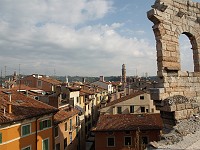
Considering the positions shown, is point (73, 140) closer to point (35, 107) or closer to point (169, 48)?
point (35, 107)

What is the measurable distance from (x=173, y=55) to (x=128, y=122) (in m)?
18.4

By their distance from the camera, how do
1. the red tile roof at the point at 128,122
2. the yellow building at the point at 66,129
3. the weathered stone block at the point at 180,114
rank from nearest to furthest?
the weathered stone block at the point at 180,114 → the yellow building at the point at 66,129 → the red tile roof at the point at 128,122

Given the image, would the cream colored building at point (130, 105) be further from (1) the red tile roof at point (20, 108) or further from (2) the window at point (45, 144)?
(2) the window at point (45, 144)

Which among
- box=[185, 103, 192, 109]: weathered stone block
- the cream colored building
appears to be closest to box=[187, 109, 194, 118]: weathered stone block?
box=[185, 103, 192, 109]: weathered stone block

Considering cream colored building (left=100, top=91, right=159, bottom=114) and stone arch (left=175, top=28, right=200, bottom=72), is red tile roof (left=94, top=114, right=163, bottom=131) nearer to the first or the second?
cream colored building (left=100, top=91, right=159, bottom=114)

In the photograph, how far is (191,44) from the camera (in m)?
12.3

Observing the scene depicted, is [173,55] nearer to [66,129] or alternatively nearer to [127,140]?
[127,140]

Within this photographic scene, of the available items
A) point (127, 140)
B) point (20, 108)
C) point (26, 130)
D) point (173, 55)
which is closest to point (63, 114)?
point (127, 140)

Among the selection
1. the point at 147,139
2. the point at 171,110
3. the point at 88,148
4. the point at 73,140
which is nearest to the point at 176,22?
the point at 171,110

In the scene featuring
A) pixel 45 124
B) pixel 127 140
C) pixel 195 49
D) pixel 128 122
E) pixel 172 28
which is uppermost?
pixel 172 28

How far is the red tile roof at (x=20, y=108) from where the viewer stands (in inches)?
711

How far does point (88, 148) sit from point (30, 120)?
1939cm

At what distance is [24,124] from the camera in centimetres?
1928

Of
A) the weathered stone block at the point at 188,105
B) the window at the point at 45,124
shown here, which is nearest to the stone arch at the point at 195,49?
the weathered stone block at the point at 188,105
